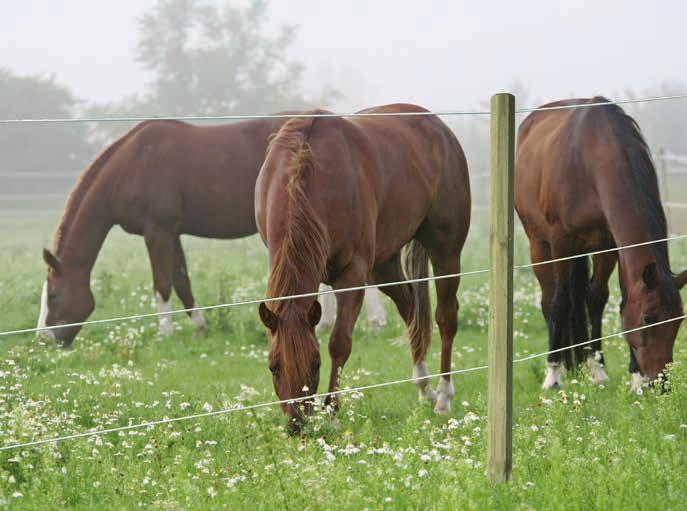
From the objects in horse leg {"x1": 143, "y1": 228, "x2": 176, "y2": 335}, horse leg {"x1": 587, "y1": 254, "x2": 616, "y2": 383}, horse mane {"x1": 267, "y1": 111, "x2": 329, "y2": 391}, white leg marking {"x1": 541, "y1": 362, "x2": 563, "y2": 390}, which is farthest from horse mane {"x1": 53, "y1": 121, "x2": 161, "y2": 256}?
horse leg {"x1": 587, "y1": 254, "x2": 616, "y2": 383}

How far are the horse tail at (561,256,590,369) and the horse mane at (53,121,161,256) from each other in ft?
15.5

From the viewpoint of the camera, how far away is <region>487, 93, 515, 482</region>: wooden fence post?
12.6 ft

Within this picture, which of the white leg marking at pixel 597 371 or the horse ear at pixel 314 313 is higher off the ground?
the horse ear at pixel 314 313

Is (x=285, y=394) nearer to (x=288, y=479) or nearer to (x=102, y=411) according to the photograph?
(x=288, y=479)

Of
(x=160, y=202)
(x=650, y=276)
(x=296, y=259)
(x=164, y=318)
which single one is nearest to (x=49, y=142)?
(x=160, y=202)

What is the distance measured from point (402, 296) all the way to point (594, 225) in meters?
1.58

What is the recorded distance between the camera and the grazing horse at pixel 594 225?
5789 millimetres

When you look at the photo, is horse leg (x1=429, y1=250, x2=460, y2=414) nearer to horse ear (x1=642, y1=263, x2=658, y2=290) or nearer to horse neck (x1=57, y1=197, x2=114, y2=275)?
horse ear (x1=642, y1=263, x2=658, y2=290)

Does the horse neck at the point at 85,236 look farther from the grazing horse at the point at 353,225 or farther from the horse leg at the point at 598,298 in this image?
the horse leg at the point at 598,298

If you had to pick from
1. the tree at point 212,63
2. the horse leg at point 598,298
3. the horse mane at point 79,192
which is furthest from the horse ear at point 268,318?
the tree at point 212,63

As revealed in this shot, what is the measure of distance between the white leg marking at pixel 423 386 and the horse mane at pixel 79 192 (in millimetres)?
3785

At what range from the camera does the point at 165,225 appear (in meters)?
9.63

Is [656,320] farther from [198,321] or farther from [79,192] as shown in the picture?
[79,192]

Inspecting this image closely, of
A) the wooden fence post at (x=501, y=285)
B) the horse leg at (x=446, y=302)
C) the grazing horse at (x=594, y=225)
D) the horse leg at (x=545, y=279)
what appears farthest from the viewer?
the horse leg at (x=545, y=279)
